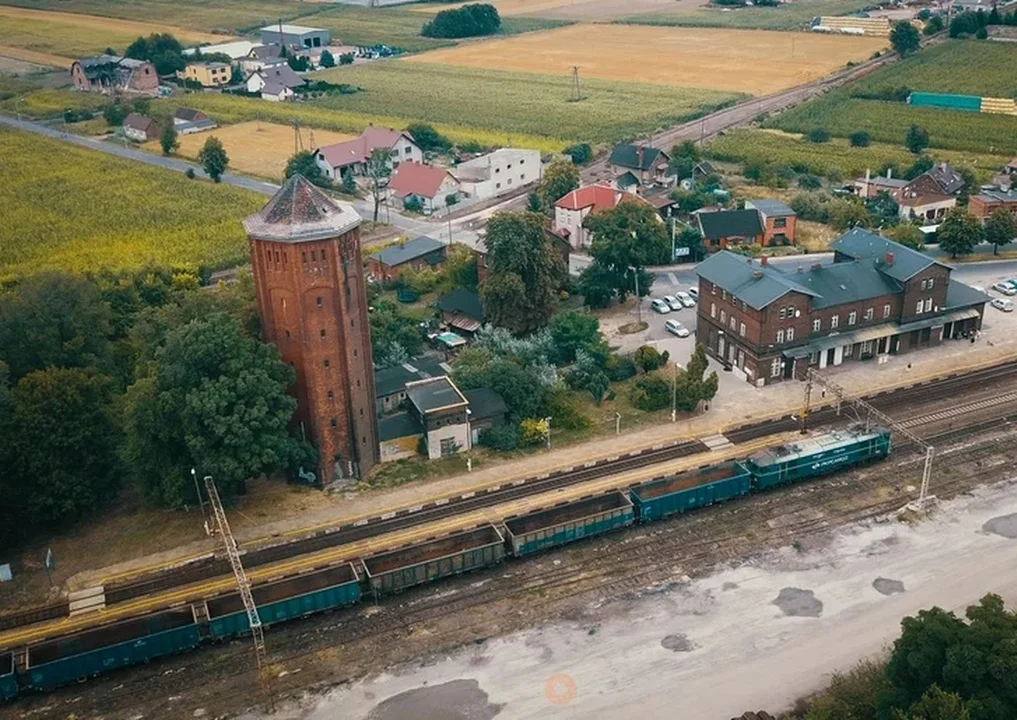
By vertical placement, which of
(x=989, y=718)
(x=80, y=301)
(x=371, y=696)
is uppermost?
(x=80, y=301)

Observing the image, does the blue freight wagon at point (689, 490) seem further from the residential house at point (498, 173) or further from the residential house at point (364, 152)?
the residential house at point (364, 152)

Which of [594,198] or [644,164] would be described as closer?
[594,198]

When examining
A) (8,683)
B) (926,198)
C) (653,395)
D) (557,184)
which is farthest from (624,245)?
(8,683)

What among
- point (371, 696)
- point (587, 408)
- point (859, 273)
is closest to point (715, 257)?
point (859, 273)

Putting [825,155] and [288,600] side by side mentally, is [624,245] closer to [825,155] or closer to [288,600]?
[288,600]

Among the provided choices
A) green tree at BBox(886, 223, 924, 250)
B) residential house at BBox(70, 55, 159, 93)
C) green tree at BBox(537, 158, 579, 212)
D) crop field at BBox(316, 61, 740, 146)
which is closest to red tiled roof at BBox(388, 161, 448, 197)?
green tree at BBox(537, 158, 579, 212)

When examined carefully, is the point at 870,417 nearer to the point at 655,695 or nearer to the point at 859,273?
the point at 859,273

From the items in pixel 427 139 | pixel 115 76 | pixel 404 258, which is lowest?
pixel 404 258
